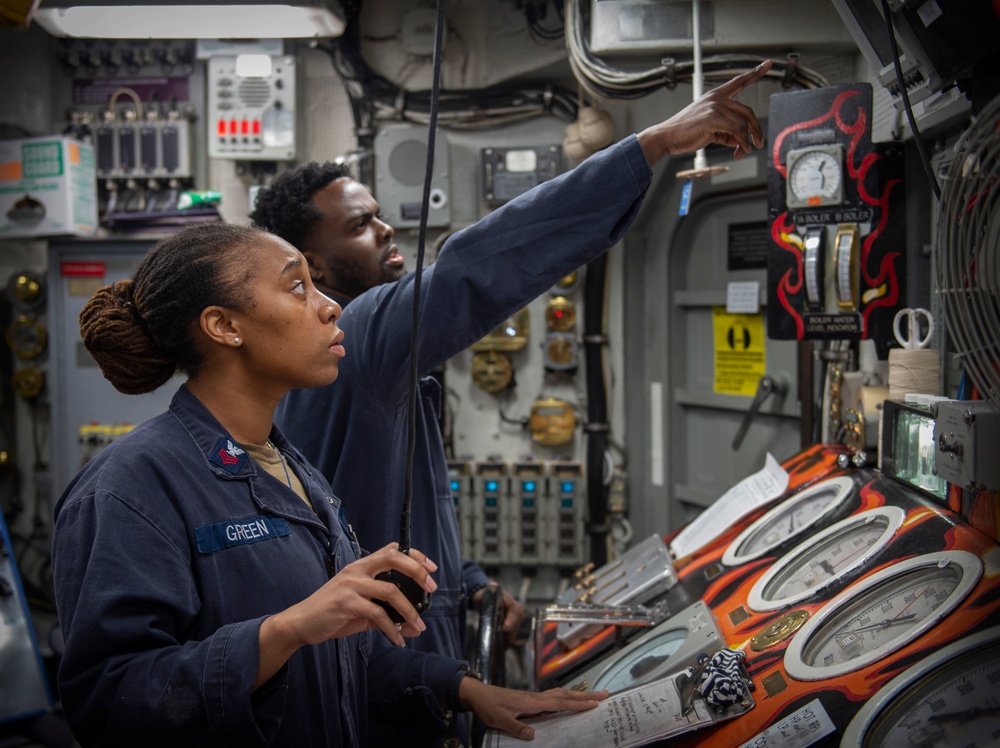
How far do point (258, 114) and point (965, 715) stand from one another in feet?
12.4

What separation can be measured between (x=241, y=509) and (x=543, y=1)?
3.20m

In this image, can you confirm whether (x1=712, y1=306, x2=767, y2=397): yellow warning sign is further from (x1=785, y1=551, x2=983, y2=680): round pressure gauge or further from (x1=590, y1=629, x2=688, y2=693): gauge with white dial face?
(x1=785, y1=551, x2=983, y2=680): round pressure gauge

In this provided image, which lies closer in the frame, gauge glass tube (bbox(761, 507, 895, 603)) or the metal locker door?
gauge glass tube (bbox(761, 507, 895, 603))

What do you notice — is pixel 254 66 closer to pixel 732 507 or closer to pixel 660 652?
pixel 732 507

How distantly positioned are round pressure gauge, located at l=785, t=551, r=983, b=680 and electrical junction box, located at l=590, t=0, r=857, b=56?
1725 millimetres

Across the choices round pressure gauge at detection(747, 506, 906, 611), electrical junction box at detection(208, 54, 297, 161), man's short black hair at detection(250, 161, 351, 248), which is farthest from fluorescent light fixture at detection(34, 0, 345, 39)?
round pressure gauge at detection(747, 506, 906, 611)

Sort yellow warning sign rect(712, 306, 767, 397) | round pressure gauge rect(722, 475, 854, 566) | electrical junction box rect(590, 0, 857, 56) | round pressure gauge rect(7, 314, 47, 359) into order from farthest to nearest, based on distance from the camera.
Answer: round pressure gauge rect(7, 314, 47, 359)
yellow warning sign rect(712, 306, 767, 397)
electrical junction box rect(590, 0, 857, 56)
round pressure gauge rect(722, 475, 854, 566)

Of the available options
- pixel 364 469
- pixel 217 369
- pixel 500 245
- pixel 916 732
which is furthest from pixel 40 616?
pixel 916 732

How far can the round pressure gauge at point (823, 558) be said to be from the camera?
4.99 feet

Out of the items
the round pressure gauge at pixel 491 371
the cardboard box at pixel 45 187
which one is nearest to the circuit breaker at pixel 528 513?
the round pressure gauge at pixel 491 371

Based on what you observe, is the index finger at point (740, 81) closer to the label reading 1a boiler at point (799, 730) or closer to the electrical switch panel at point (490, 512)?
the label reading 1a boiler at point (799, 730)

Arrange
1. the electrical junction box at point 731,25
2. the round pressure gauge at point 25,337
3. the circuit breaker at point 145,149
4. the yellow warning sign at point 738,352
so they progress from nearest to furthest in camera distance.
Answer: the electrical junction box at point 731,25
the yellow warning sign at point 738,352
the circuit breaker at point 145,149
the round pressure gauge at point 25,337

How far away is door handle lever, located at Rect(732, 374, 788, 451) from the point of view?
3.50 m

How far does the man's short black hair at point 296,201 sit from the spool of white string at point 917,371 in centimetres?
139
